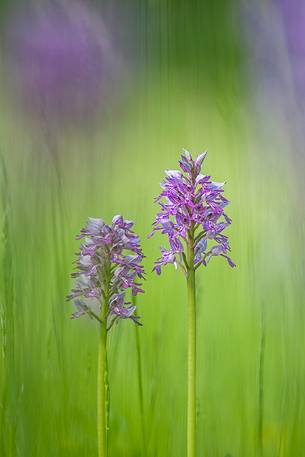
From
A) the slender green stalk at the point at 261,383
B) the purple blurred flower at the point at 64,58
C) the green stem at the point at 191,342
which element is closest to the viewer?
the green stem at the point at 191,342

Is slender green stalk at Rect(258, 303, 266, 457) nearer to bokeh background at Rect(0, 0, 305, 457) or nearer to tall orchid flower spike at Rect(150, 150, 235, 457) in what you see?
bokeh background at Rect(0, 0, 305, 457)

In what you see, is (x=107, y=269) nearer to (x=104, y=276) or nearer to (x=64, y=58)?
(x=104, y=276)

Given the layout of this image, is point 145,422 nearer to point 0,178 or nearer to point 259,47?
point 0,178

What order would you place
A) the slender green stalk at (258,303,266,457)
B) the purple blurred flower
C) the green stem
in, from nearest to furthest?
the green stem → the slender green stalk at (258,303,266,457) → the purple blurred flower

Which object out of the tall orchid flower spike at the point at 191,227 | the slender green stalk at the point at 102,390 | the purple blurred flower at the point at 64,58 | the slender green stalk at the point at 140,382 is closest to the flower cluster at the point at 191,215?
the tall orchid flower spike at the point at 191,227

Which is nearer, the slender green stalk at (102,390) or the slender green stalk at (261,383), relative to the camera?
the slender green stalk at (102,390)

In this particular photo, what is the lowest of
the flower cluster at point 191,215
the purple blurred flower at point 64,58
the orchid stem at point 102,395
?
the orchid stem at point 102,395

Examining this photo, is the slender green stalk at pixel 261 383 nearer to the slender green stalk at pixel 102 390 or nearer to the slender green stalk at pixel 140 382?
the slender green stalk at pixel 140 382

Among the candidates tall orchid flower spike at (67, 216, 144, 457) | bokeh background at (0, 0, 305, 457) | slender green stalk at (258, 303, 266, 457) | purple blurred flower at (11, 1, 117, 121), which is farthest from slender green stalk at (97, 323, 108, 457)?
purple blurred flower at (11, 1, 117, 121)
